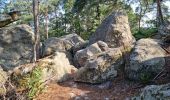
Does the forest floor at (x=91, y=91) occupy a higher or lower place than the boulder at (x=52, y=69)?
lower

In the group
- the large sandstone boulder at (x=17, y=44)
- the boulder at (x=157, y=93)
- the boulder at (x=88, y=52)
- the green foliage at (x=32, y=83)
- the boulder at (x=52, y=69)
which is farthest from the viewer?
the large sandstone boulder at (x=17, y=44)

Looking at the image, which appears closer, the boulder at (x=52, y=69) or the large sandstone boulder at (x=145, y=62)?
the large sandstone boulder at (x=145, y=62)

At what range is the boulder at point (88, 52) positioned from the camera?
1433 centimetres

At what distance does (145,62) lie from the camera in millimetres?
10953

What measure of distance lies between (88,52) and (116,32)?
7.51 ft

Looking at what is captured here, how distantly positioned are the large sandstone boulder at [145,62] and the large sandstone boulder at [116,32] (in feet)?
12.4

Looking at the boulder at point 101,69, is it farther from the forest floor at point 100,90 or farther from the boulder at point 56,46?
the boulder at point 56,46

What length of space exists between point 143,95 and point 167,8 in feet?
94.7

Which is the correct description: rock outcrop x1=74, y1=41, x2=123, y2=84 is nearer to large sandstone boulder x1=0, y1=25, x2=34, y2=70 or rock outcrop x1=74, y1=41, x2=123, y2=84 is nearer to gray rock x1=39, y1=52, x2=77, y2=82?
gray rock x1=39, y1=52, x2=77, y2=82

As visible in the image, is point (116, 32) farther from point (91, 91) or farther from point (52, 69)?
point (91, 91)

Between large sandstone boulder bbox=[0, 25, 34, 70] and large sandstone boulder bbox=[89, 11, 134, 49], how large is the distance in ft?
21.4

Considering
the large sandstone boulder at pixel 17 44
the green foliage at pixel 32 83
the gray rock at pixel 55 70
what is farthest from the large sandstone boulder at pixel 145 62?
the large sandstone boulder at pixel 17 44

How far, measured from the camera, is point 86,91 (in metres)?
11.0

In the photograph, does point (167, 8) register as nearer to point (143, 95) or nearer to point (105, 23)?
point (105, 23)
